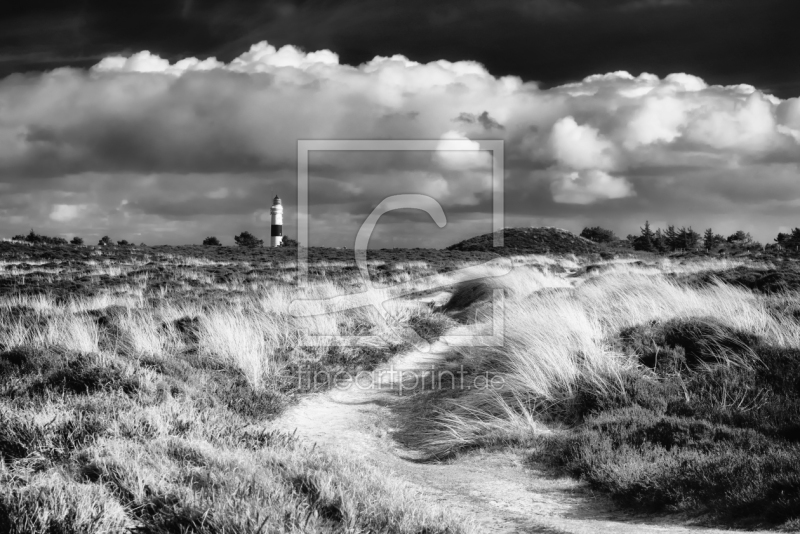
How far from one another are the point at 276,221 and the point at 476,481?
5285 centimetres

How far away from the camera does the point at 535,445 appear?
20.4 feet

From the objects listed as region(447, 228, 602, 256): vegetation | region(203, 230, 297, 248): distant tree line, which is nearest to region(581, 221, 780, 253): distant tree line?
region(447, 228, 602, 256): vegetation

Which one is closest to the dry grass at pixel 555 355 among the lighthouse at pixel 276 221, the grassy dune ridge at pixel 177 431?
the grassy dune ridge at pixel 177 431

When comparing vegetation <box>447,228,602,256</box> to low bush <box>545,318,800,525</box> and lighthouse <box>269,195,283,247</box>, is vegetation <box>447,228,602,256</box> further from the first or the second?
low bush <box>545,318,800,525</box>

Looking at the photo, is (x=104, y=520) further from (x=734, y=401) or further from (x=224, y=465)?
(x=734, y=401)

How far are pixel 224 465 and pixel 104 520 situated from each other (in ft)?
3.69

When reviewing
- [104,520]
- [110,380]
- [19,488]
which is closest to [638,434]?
[104,520]

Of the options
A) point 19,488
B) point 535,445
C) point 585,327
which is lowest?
point 535,445

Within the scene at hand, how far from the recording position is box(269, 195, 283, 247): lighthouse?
55125 mm

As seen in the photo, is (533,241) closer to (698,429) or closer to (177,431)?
(698,429)

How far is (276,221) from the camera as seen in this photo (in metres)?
56.1

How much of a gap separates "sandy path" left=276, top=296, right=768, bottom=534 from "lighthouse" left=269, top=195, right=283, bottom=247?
4869 centimetres

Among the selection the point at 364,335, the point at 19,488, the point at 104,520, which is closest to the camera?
the point at 104,520

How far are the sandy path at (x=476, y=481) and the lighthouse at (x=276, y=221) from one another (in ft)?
160
